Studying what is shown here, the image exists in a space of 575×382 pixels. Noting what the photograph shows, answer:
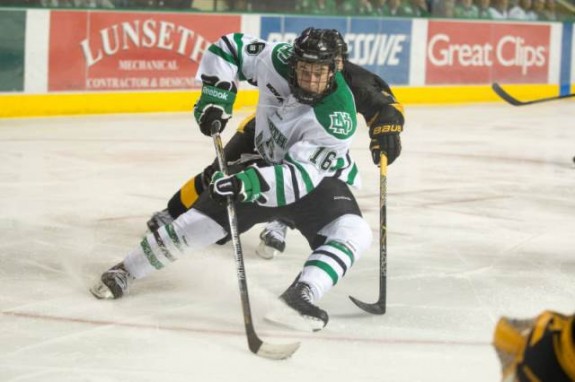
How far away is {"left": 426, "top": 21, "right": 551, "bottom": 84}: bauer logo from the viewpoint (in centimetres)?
1106

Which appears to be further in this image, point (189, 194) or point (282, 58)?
point (189, 194)

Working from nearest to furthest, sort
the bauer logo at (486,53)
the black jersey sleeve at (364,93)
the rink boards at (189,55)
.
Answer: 1. the black jersey sleeve at (364,93)
2. the rink boards at (189,55)
3. the bauer logo at (486,53)

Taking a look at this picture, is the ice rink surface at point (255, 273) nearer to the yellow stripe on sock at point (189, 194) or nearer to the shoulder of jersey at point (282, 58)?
the yellow stripe on sock at point (189, 194)

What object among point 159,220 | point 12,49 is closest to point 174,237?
point 159,220

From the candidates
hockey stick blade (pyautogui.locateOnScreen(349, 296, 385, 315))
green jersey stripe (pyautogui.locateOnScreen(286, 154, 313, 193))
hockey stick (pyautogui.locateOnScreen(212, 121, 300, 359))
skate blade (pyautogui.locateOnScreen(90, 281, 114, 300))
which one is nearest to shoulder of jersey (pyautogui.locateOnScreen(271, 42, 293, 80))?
green jersey stripe (pyautogui.locateOnScreen(286, 154, 313, 193))

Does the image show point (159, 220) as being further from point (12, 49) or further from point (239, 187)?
point (12, 49)

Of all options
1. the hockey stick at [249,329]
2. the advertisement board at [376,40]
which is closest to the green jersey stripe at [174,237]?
the hockey stick at [249,329]

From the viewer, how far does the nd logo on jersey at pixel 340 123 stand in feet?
11.4

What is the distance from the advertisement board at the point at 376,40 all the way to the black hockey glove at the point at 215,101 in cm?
634

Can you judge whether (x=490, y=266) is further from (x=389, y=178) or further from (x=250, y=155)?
(x=389, y=178)

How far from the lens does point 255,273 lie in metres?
4.12

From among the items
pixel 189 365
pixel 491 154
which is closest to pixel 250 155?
pixel 189 365

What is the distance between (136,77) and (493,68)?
3.91 meters

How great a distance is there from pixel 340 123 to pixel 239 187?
377 mm
